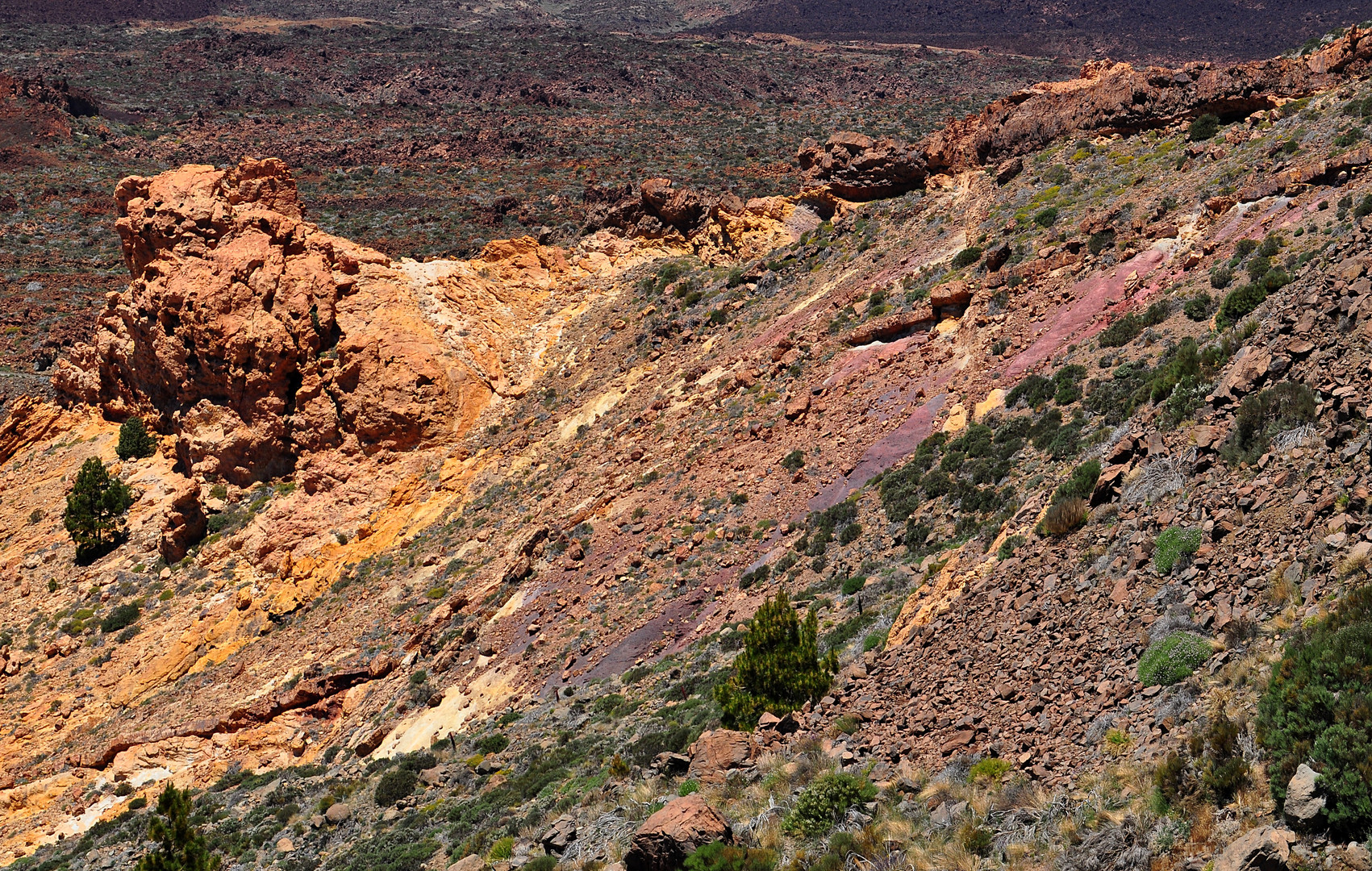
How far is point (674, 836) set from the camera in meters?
9.98

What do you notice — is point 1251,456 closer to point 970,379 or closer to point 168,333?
point 970,379

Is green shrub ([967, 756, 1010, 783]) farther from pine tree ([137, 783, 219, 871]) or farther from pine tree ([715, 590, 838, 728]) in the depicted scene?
pine tree ([137, 783, 219, 871])

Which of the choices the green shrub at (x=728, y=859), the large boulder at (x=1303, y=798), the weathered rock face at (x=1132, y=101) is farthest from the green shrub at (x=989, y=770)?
the weathered rock face at (x=1132, y=101)

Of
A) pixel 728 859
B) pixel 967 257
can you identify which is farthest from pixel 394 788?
pixel 967 257

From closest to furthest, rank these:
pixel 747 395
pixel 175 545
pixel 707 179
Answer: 1. pixel 747 395
2. pixel 175 545
3. pixel 707 179

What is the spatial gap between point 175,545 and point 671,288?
17877mm

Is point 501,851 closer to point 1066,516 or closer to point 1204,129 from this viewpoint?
point 1066,516

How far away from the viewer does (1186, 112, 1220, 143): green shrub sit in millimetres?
27875

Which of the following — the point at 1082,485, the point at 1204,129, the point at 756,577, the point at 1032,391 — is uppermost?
the point at 1204,129

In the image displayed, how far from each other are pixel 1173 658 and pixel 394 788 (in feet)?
44.0

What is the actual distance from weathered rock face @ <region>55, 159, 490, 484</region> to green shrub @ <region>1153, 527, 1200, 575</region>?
25108 mm

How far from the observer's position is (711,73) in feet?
Result: 362

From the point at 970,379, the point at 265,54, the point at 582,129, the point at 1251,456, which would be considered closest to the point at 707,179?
the point at 582,129

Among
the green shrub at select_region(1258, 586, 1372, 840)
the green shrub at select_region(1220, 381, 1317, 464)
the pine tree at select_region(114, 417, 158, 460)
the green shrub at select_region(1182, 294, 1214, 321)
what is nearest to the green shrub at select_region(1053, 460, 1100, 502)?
the green shrub at select_region(1220, 381, 1317, 464)
